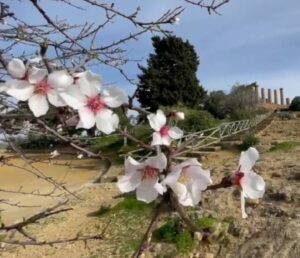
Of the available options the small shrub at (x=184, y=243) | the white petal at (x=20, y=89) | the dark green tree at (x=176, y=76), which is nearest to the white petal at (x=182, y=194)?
the white petal at (x=20, y=89)

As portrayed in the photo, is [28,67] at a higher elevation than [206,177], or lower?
higher

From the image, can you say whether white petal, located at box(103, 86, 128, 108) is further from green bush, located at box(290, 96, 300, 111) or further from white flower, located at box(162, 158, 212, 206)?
green bush, located at box(290, 96, 300, 111)

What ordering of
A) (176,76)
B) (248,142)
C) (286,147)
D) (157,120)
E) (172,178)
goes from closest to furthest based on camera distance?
(172,178) → (157,120) → (286,147) → (248,142) → (176,76)

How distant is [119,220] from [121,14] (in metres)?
5.52

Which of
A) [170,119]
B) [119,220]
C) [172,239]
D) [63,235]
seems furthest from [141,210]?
[170,119]

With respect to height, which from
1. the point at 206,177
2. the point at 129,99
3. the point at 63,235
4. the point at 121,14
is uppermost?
the point at 121,14

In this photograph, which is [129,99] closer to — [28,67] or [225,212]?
[28,67]

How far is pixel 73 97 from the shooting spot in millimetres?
888

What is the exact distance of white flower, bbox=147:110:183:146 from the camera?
35.0 inches

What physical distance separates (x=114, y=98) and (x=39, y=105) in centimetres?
11

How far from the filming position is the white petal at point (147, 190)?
2.89ft

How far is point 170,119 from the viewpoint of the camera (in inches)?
38.3

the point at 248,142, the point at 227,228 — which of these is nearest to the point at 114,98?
the point at 227,228

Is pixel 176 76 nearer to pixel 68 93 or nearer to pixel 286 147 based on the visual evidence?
pixel 286 147
